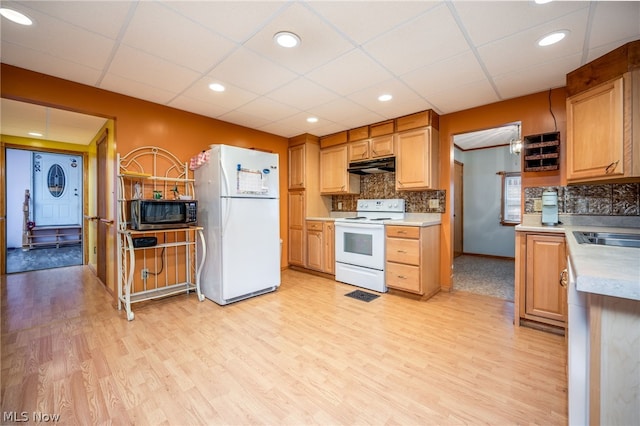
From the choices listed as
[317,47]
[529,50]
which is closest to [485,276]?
[529,50]

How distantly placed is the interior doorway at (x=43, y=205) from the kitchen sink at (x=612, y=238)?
800 centimetres

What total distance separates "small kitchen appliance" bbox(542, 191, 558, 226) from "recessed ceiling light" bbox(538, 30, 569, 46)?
53.8 inches

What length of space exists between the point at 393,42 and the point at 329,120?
183cm

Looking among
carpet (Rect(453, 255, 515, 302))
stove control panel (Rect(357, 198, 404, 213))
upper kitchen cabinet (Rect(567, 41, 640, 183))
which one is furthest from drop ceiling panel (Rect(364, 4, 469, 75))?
carpet (Rect(453, 255, 515, 302))

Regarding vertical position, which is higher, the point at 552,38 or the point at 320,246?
the point at 552,38

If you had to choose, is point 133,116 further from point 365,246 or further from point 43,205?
point 43,205

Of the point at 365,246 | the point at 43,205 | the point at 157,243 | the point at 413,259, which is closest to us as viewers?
the point at 157,243

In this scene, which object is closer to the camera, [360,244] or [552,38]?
[552,38]

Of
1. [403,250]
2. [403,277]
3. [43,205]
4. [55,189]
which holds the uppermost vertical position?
[55,189]

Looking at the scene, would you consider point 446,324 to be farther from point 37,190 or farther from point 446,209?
point 37,190

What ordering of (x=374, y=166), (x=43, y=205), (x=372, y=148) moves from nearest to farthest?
(x=374, y=166) < (x=372, y=148) < (x=43, y=205)

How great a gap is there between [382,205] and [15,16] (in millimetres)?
3877

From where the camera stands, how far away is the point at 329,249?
403 centimetres

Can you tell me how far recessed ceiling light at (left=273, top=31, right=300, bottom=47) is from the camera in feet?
6.01
